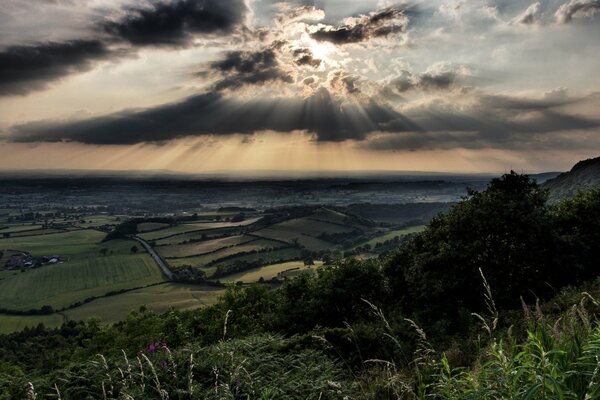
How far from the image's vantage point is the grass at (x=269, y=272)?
297 feet

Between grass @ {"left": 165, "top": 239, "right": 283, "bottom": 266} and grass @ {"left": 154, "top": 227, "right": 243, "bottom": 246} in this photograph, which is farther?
grass @ {"left": 154, "top": 227, "right": 243, "bottom": 246}

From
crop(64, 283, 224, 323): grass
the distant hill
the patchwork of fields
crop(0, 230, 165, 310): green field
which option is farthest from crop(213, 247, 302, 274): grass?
the distant hill

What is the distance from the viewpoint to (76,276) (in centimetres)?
10419

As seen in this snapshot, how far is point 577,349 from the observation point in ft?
16.9

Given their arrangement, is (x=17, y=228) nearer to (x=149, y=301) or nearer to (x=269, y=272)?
(x=149, y=301)

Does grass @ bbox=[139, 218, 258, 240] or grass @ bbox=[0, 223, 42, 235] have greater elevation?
grass @ bbox=[139, 218, 258, 240]

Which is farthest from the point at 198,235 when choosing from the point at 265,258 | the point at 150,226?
the point at 265,258

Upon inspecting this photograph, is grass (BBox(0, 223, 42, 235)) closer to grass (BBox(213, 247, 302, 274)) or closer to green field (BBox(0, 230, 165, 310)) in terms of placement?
green field (BBox(0, 230, 165, 310))

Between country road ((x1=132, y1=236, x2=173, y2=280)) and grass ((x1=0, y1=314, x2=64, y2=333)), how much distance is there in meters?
27.0

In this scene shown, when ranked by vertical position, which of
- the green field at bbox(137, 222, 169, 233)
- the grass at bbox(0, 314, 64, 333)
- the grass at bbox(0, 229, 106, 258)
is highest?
the green field at bbox(137, 222, 169, 233)

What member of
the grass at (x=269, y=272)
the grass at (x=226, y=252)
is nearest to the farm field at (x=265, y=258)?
the grass at (x=226, y=252)

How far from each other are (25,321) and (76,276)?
102 ft

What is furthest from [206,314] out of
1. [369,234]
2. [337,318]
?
[369,234]

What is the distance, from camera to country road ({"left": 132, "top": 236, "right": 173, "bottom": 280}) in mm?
101056
